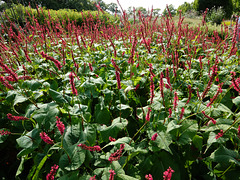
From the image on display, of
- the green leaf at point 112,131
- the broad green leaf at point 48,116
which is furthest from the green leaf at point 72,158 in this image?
the broad green leaf at point 48,116

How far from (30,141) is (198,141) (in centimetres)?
148

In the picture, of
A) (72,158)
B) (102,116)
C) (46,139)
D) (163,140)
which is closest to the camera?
(46,139)

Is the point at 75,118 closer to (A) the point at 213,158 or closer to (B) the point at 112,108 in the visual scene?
(B) the point at 112,108

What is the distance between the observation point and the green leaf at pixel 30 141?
4.11 feet

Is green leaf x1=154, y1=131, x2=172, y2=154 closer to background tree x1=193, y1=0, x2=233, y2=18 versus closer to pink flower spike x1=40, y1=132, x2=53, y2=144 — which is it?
pink flower spike x1=40, y1=132, x2=53, y2=144

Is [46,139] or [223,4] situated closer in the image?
[46,139]

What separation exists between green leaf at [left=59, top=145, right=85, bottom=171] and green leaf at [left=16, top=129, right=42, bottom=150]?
347 mm

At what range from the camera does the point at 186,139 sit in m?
1.32

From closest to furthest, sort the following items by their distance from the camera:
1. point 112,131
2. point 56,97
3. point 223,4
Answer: point 112,131
point 56,97
point 223,4

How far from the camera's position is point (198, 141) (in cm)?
130

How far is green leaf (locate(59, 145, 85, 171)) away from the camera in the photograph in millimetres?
1079

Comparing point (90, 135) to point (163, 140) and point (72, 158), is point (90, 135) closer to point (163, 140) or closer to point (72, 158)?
point (72, 158)

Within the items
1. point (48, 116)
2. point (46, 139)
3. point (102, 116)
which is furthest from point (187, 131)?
point (48, 116)

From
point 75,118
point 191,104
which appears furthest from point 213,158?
point 75,118
